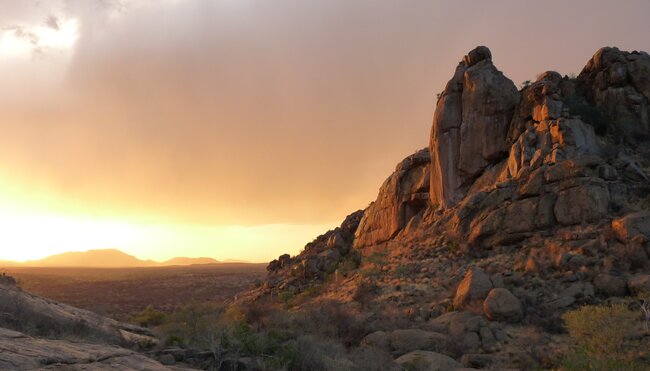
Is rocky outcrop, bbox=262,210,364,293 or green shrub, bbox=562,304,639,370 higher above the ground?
rocky outcrop, bbox=262,210,364,293

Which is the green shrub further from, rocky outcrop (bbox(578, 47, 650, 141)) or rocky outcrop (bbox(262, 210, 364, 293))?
rocky outcrop (bbox(262, 210, 364, 293))

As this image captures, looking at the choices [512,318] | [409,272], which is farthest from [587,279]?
[409,272]

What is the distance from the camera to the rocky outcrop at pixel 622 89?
30859 millimetres

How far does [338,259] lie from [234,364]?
3009 centimetres

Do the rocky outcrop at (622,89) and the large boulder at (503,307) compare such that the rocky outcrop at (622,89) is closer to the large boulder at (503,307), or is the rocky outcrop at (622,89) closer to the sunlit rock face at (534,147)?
the sunlit rock face at (534,147)

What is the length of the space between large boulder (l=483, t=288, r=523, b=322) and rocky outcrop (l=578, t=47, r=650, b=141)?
1759 centimetres

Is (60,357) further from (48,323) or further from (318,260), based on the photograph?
(318,260)

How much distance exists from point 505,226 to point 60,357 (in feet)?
80.6

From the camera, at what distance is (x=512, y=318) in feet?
65.4

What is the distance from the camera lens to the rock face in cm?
3353

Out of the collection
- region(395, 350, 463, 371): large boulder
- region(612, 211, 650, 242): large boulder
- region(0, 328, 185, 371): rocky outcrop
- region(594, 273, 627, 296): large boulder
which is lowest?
region(395, 350, 463, 371): large boulder

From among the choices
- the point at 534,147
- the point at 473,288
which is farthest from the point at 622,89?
the point at 473,288

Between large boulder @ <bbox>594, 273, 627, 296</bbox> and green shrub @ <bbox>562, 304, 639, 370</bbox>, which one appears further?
large boulder @ <bbox>594, 273, 627, 296</bbox>

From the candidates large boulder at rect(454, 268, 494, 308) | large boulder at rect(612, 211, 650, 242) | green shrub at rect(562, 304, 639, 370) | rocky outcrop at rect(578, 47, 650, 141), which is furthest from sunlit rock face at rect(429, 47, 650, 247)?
green shrub at rect(562, 304, 639, 370)
